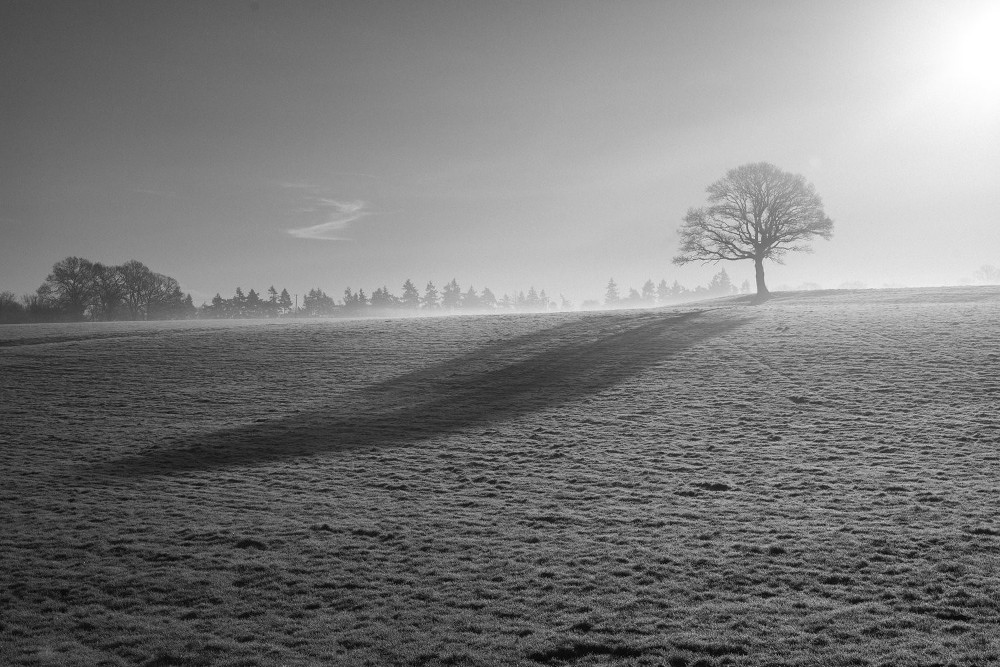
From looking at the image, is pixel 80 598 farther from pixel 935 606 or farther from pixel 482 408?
pixel 482 408

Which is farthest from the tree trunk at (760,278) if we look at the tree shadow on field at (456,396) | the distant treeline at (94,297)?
the distant treeline at (94,297)

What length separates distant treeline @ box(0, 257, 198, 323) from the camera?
104m

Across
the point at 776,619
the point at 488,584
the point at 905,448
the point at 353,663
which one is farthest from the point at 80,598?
the point at 905,448

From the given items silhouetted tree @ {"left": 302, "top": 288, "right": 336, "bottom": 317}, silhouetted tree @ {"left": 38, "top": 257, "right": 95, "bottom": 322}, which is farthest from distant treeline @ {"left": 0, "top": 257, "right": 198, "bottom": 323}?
silhouetted tree @ {"left": 302, "top": 288, "right": 336, "bottom": 317}

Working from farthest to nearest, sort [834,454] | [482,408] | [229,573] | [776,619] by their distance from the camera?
[482,408] → [834,454] → [229,573] → [776,619]

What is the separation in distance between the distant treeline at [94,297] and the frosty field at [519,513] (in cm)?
Result: 9114

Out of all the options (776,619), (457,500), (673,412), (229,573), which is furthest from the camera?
(673,412)

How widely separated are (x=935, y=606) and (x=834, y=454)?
806cm

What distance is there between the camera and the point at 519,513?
12961 millimetres

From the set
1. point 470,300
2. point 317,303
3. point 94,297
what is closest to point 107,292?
point 94,297

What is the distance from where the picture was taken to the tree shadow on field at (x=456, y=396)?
1833cm

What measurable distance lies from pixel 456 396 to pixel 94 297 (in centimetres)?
10628

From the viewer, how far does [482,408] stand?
22.8m

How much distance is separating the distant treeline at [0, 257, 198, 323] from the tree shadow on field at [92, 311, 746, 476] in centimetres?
9809
